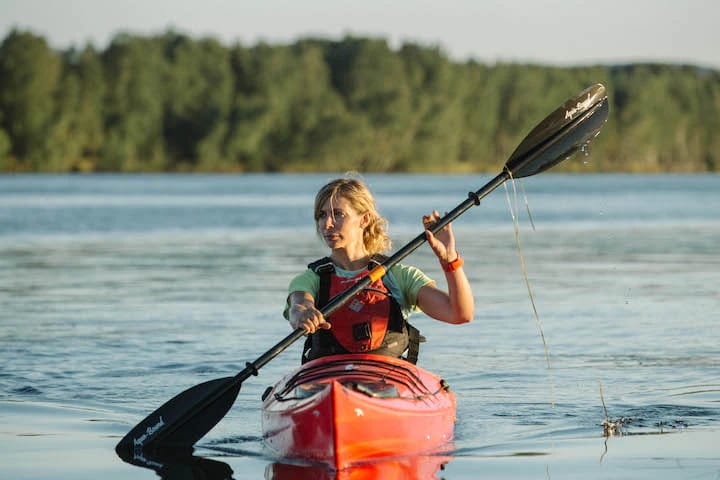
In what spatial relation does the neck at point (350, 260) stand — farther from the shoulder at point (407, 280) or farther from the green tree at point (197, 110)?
the green tree at point (197, 110)

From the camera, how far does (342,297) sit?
6.82 meters

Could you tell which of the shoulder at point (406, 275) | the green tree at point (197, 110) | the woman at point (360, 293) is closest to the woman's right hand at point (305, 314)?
the woman at point (360, 293)

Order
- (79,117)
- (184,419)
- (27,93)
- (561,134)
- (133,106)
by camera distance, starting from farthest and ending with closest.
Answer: (133,106) < (79,117) < (27,93) < (561,134) < (184,419)

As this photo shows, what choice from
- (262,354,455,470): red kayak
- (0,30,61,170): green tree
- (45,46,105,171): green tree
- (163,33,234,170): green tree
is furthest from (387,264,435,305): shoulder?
(163,33,234,170): green tree

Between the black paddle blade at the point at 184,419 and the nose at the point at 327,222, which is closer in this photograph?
the nose at the point at 327,222

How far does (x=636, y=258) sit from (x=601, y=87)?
1202 cm

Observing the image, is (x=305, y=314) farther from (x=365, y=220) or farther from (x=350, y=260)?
(x=365, y=220)

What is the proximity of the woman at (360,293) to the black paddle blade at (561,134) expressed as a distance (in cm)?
106

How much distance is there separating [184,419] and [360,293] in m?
1.34

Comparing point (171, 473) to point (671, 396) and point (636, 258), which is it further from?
point (636, 258)

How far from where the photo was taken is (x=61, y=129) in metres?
73.0

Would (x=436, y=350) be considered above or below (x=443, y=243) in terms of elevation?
above

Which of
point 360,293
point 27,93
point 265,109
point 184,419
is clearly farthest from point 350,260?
point 265,109

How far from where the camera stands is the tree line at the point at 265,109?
7469cm
